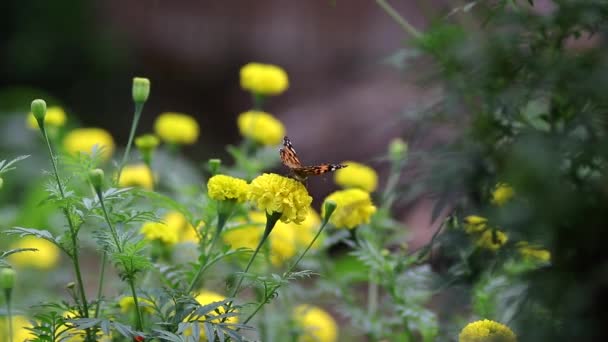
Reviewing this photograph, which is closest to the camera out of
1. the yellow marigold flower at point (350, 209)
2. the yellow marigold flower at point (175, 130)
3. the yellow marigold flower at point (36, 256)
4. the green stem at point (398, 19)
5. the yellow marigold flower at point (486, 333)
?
the yellow marigold flower at point (486, 333)

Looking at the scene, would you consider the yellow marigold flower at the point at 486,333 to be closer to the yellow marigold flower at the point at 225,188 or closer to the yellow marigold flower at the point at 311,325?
the yellow marigold flower at the point at 225,188

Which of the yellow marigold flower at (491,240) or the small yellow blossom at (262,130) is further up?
the small yellow blossom at (262,130)

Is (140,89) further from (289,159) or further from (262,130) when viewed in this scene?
(262,130)

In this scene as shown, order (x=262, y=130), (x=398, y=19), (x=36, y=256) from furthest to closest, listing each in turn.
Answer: (x=36, y=256) → (x=262, y=130) → (x=398, y=19)

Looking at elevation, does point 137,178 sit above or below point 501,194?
above

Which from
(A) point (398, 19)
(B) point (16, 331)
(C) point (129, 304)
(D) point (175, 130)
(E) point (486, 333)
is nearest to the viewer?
(E) point (486, 333)

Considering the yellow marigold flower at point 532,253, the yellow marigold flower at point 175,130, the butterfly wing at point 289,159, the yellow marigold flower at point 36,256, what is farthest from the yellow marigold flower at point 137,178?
the yellow marigold flower at point 532,253

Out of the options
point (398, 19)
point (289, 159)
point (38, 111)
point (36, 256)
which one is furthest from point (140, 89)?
point (36, 256)
